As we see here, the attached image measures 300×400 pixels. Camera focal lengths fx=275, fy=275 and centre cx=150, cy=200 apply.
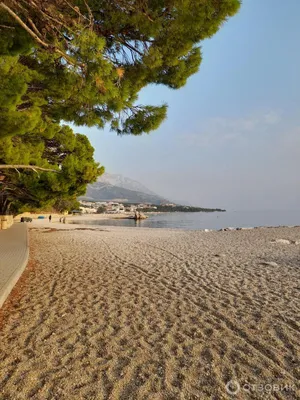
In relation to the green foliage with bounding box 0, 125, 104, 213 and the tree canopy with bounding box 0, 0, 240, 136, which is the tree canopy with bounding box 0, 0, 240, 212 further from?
the green foliage with bounding box 0, 125, 104, 213

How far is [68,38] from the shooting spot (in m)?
4.13

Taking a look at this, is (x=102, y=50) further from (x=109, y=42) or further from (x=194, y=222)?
(x=194, y=222)

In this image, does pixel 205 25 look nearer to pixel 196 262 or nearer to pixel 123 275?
A: pixel 123 275

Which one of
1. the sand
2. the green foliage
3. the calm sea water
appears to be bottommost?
the sand

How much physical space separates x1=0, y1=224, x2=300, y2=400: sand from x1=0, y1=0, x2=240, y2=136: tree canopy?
3.38m

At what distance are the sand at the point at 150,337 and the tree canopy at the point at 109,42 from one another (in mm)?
3379

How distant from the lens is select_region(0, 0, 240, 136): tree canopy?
370cm

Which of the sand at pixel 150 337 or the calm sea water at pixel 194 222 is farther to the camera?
the calm sea water at pixel 194 222

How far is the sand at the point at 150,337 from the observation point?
254 centimetres

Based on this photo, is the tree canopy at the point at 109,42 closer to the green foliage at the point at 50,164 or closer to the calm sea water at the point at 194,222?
the green foliage at the point at 50,164

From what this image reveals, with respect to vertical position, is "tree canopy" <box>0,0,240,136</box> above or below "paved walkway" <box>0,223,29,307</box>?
above

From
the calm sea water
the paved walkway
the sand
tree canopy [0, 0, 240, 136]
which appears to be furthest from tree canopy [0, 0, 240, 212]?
the calm sea water

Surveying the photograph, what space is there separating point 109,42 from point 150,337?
4672 mm

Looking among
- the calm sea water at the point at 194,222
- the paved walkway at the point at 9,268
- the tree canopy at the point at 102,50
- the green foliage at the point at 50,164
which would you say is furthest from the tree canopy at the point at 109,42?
the calm sea water at the point at 194,222
